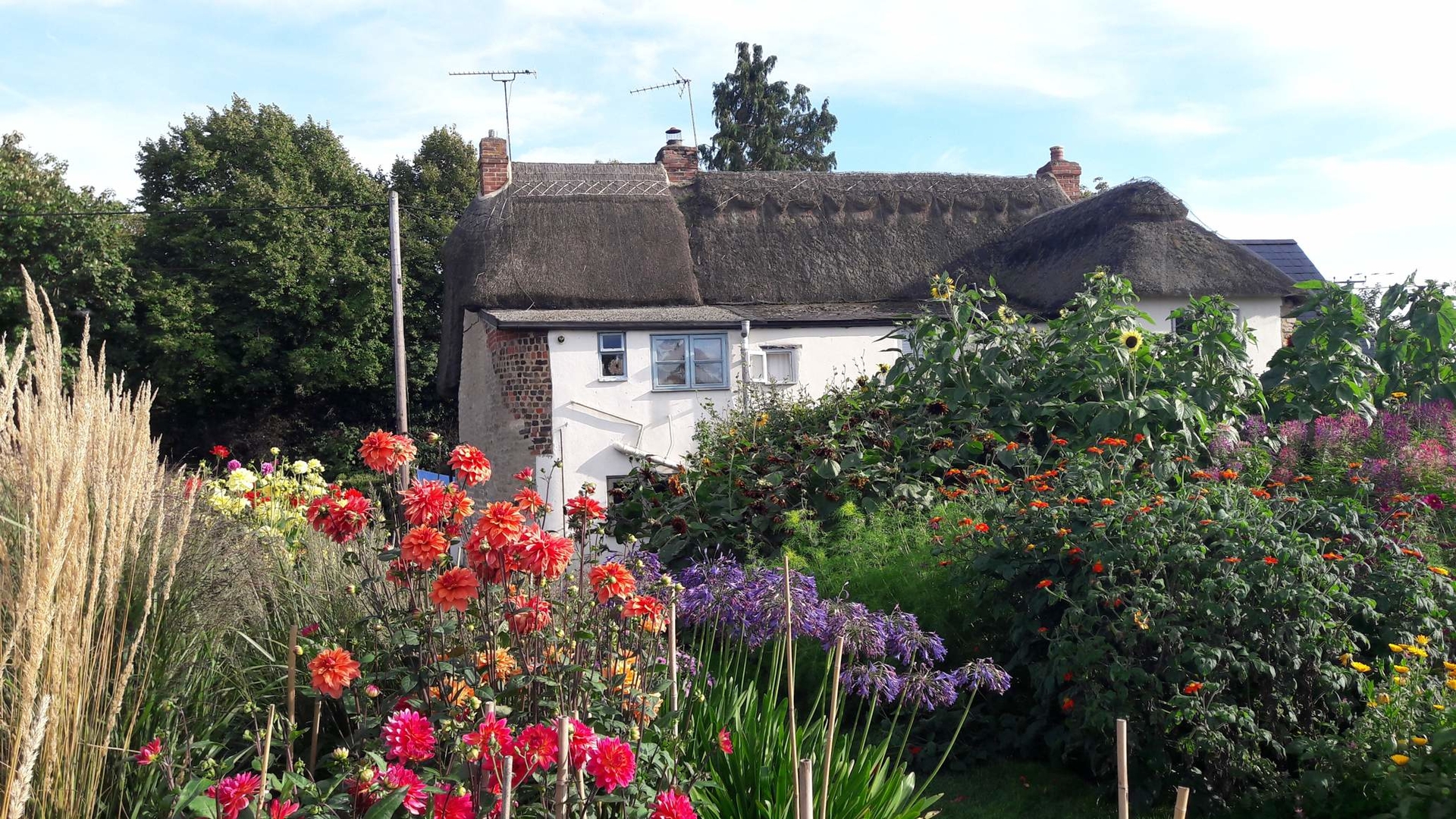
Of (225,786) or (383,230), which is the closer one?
(225,786)

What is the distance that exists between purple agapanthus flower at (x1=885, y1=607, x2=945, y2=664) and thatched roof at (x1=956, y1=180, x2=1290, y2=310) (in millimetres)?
12407

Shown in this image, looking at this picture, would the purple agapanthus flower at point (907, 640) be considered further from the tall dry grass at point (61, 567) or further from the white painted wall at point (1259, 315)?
the white painted wall at point (1259, 315)

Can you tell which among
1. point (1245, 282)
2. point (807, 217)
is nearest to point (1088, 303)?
point (1245, 282)

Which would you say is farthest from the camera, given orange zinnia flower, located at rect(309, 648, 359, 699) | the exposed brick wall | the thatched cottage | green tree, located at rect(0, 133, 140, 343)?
green tree, located at rect(0, 133, 140, 343)

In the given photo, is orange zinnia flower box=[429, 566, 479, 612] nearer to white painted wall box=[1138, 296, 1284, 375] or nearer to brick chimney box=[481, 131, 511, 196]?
white painted wall box=[1138, 296, 1284, 375]

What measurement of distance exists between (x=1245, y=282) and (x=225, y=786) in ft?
53.9

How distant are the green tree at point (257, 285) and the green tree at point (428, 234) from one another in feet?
1.94

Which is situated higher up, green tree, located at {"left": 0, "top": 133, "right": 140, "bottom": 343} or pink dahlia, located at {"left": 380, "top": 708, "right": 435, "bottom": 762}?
green tree, located at {"left": 0, "top": 133, "right": 140, "bottom": 343}

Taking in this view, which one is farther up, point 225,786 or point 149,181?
point 149,181

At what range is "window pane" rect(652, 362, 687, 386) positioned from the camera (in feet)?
52.7

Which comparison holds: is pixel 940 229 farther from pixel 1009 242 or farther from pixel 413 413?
pixel 413 413

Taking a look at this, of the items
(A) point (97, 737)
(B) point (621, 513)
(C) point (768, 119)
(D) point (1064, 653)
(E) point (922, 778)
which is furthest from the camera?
(C) point (768, 119)

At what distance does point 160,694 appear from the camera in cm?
275

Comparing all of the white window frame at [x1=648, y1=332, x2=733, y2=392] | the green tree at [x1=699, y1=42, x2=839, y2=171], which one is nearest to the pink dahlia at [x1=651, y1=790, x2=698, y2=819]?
the white window frame at [x1=648, y1=332, x2=733, y2=392]
